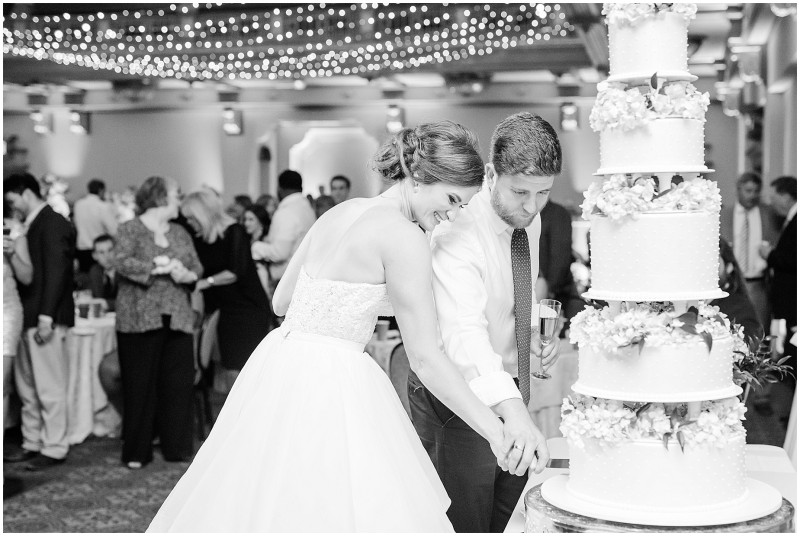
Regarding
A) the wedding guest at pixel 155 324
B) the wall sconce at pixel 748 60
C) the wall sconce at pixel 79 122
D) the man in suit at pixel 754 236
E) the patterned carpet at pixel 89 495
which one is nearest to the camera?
the patterned carpet at pixel 89 495

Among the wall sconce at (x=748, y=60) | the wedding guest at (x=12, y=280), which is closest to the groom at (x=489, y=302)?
the wedding guest at (x=12, y=280)

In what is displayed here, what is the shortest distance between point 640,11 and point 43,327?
14.4 feet

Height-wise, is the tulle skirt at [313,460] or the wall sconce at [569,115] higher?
the wall sconce at [569,115]

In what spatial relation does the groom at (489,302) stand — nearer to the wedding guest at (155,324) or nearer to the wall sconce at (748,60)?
the wedding guest at (155,324)

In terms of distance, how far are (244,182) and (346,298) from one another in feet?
49.3

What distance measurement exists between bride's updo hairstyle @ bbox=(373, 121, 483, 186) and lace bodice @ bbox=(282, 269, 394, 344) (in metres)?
0.27

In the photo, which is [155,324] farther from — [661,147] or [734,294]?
[661,147]

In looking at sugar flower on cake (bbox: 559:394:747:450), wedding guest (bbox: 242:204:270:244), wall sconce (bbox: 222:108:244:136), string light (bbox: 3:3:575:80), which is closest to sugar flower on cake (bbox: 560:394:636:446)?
sugar flower on cake (bbox: 559:394:747:450)

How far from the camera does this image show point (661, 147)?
6.05 feet

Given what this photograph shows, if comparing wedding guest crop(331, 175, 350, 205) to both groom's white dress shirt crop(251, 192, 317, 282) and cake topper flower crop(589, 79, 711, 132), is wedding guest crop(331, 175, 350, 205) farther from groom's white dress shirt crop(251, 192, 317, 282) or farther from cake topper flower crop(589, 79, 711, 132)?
cake topper flower crop(589, 79, 711, 132)

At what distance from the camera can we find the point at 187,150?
16797 mm

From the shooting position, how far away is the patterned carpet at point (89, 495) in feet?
14.3

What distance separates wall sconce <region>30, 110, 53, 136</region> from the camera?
16719 mm

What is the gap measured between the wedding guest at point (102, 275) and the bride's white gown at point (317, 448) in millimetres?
5583
